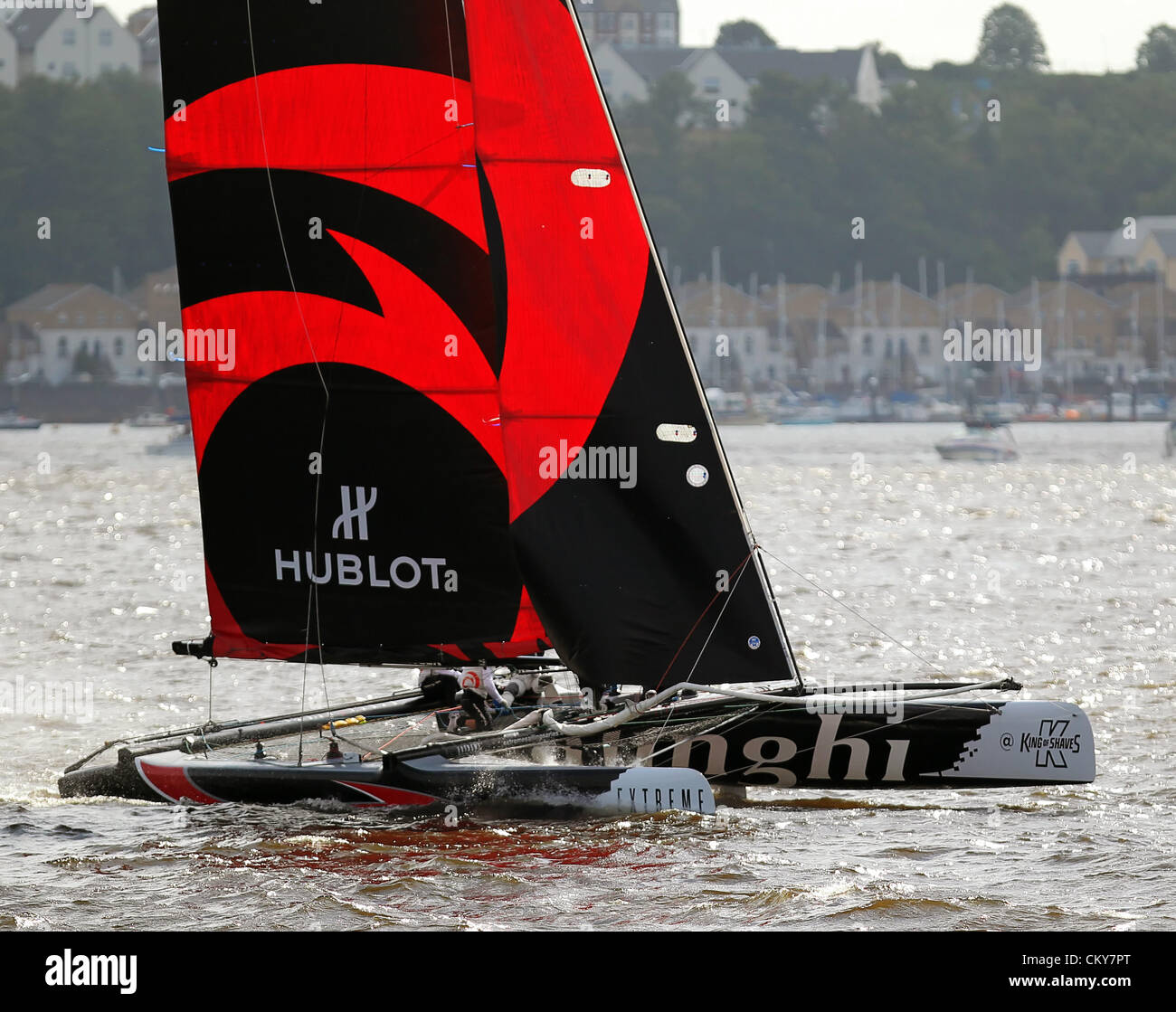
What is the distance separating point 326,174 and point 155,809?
12.3 ft

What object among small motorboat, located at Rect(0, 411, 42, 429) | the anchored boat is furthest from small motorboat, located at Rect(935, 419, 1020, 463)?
the anchored boat

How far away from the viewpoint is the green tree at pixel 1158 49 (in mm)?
147125

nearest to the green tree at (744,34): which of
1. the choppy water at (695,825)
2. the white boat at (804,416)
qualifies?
the white boat at (804,416)

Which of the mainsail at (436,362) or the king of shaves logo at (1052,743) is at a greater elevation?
the mainsail at (436,362)

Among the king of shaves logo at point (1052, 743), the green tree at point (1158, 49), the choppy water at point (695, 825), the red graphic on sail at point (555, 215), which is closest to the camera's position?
the choppy water at point (695, 825)

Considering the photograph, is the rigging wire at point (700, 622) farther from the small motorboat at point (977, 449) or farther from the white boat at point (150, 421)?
the white boat at point (150, 421)

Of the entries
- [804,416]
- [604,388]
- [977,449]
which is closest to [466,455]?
[604,388]

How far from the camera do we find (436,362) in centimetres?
959

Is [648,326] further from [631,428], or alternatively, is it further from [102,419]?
[102,419]

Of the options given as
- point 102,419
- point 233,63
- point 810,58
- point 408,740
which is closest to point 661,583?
point 408,740

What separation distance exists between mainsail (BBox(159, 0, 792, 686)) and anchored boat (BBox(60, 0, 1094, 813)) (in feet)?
0.05

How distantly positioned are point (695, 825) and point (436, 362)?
2877mm

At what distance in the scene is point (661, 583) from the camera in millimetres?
9258
